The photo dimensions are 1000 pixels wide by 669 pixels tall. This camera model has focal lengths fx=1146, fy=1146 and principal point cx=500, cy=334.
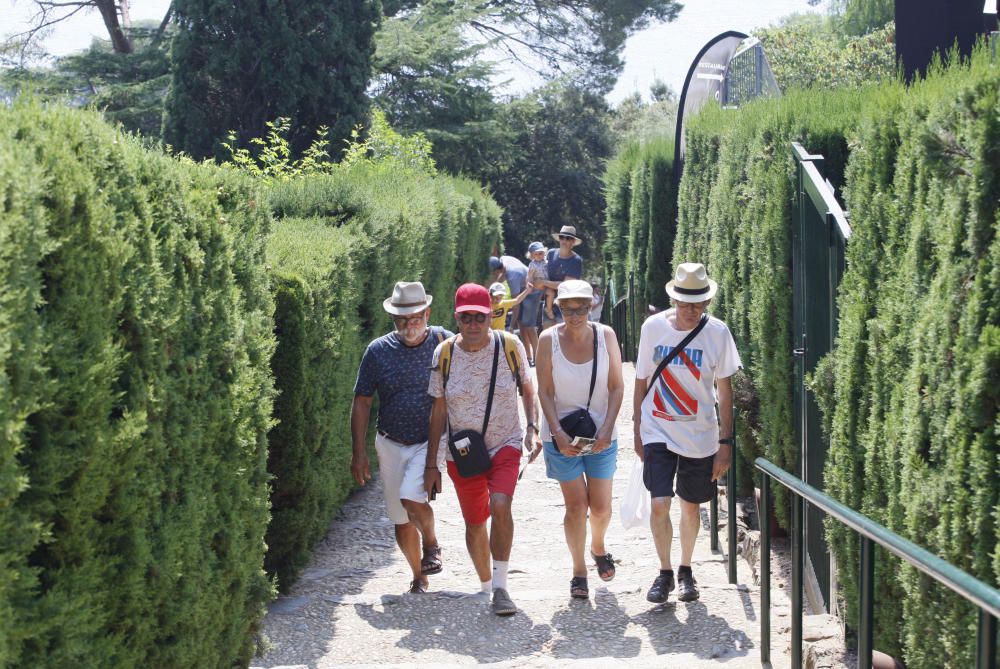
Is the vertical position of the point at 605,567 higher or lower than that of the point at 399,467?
lower

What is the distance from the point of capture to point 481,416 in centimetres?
629

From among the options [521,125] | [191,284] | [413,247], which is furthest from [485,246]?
[191,284]

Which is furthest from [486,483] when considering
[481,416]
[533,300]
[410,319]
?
[533,300]

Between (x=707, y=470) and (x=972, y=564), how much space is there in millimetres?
2965

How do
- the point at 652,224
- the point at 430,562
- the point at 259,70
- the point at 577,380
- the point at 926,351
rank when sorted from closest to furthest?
the point at 926,351 → the point at 577,380 → the point at 430,562 → the point at 652,224 → the point at 259,70

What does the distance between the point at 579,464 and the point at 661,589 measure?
2.69 feet

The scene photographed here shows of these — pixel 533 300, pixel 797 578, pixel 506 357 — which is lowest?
pixel 533 300

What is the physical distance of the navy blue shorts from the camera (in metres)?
6.15

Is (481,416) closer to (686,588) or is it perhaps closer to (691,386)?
(691,386)

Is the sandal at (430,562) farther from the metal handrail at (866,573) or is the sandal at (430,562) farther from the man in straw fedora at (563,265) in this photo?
the man in straw fedora at (563,265)

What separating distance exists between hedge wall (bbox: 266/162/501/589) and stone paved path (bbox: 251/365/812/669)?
17.3 inches

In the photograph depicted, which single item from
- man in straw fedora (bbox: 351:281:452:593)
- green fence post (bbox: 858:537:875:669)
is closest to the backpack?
man in straw fedora (bbox: 351:281:452:593)

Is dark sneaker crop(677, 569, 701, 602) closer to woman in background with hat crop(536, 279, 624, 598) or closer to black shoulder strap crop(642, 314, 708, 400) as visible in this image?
woman in background with hat crop(536, 279, 624, 598)

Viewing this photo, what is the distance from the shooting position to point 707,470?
6156 mm
